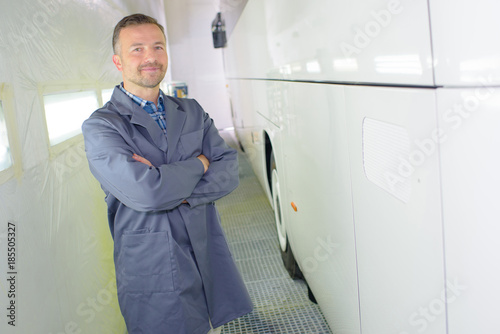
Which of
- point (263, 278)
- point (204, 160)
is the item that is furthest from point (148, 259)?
point (263, 278)

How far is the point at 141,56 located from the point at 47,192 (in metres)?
0.67

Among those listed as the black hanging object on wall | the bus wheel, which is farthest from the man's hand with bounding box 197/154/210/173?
the black hanging object on wall

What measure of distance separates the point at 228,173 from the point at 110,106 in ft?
1.93

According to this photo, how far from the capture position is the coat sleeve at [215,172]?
193 cm

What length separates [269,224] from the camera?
462 cm

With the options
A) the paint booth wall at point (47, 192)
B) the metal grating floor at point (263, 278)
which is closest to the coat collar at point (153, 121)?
the paint booth wall at point (47, 192)

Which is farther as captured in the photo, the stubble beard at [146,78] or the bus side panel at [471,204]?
the stubble beard at [146,78]

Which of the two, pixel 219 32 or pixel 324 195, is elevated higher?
pixel 219 32

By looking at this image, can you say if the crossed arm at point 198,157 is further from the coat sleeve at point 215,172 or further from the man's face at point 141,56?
the man's face at point 141,56

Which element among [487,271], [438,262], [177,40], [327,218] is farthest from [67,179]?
[177,40]

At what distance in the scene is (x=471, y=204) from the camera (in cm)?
89

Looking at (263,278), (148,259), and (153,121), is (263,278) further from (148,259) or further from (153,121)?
(153,121)

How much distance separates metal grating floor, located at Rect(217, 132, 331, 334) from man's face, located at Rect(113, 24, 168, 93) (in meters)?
1.67

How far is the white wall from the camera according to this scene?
11.1 metres
